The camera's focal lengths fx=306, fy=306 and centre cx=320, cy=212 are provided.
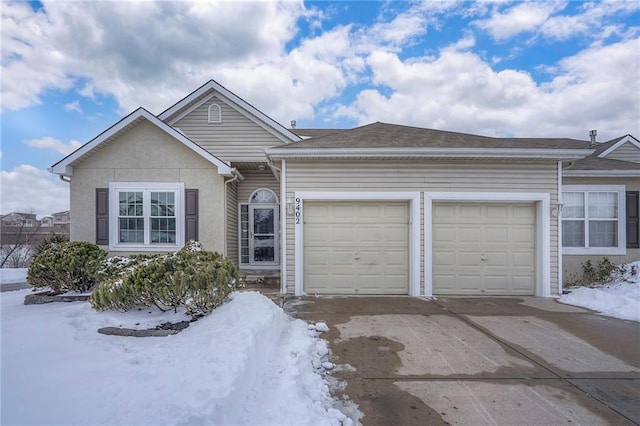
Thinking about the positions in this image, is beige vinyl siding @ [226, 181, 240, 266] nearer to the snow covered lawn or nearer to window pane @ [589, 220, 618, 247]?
the snow covered lawn

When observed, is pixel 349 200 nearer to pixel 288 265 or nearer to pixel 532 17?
pixel 288 265

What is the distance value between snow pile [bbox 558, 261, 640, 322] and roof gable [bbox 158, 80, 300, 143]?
343 inches

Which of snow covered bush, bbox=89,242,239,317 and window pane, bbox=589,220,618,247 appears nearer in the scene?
snow covered bush, bbox=89,242,239,317

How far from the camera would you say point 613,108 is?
13.7 meters

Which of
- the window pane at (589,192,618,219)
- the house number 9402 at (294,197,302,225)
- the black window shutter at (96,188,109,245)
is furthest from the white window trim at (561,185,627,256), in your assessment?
the black window shutter at (96,188,109,245)

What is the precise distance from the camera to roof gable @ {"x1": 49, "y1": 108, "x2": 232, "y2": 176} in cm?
787

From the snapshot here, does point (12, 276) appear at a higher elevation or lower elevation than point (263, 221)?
lower

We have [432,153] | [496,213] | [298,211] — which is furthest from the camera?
[496,213]

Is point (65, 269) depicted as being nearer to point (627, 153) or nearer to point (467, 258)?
point (467, 258)

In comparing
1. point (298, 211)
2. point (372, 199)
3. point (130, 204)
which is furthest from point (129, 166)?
point (372, 199)

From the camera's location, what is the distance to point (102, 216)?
8.17 meters

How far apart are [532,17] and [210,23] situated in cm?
931

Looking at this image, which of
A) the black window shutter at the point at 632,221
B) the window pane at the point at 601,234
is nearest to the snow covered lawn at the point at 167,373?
the window pane at the point at 601,234

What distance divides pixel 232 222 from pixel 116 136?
385cm
